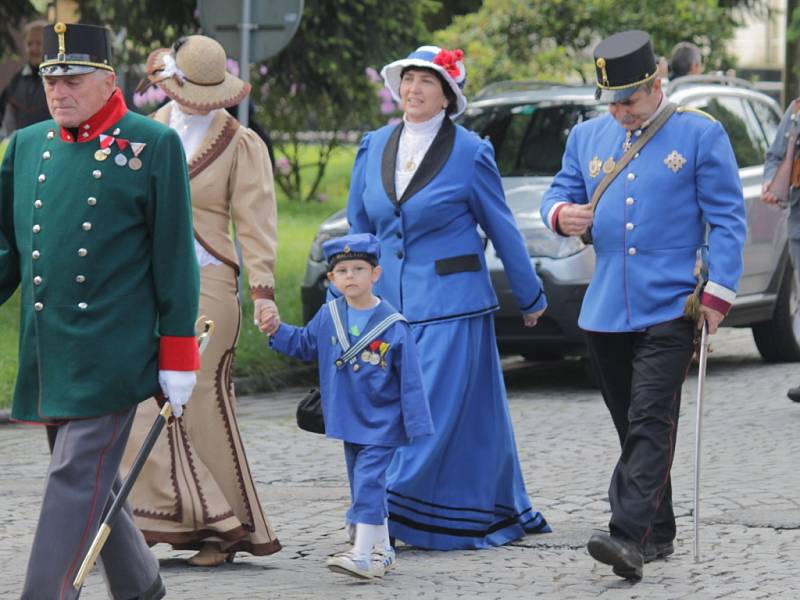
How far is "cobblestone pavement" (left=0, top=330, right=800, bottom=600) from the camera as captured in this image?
6305 millimetres

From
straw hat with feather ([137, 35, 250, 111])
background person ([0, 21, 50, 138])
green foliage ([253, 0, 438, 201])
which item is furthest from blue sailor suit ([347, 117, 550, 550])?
green foliage ([253, 0, 438, 201])

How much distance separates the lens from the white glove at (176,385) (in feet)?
16.8

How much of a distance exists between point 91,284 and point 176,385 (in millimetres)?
345

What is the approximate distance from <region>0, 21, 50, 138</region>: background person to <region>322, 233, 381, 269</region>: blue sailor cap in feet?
22.9

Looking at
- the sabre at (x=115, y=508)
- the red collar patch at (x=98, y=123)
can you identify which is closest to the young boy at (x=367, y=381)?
the sabre at (x=115, y=508)

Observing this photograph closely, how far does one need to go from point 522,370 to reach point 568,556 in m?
5.91

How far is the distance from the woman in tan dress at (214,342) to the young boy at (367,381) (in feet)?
0.75

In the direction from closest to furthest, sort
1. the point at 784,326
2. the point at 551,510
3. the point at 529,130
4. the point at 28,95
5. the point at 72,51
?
1. the point at 72,51
2. the point at 551,510
3. the point at 529,130
4. the point at 784,326
5. the point at 28,95

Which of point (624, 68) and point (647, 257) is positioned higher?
point (624, 68)

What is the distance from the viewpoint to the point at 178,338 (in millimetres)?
5141

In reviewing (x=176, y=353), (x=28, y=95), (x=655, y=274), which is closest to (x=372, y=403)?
(x=655, y=274)

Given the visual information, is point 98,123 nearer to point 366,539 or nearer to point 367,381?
point 367,381

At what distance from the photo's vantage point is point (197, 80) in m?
6.76

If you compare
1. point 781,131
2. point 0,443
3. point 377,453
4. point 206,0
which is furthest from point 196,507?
point 206,0
